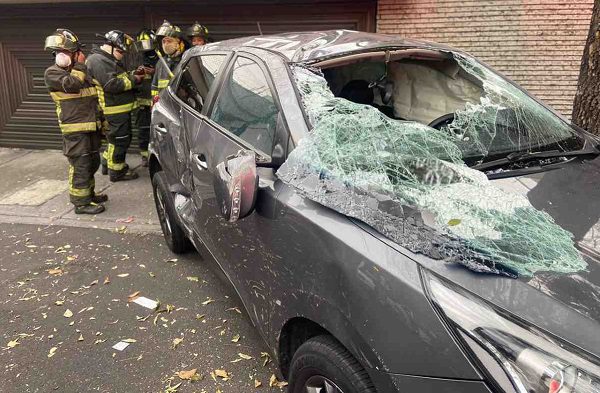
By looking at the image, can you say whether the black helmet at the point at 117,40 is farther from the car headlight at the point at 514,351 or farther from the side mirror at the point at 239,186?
the car headlight at the point at 514,351

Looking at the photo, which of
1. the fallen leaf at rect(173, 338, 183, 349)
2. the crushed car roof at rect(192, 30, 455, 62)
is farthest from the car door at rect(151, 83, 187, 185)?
the fallen leaf at rect(173, 338, 183, 349)

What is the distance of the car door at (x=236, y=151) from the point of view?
2184 mm

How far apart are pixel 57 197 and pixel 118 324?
3.19 meters

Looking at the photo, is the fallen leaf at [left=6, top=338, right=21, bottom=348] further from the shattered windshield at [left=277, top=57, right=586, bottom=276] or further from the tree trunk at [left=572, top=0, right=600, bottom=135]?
the tree trunk at [left=572, top=0, right=600, bottom=135]

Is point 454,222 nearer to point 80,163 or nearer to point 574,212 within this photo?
point 574,212

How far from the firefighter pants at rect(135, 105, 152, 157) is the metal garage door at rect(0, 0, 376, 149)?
Answer: 4.07 feet

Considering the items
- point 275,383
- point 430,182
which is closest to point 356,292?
point 430,182

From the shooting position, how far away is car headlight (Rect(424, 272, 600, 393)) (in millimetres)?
1244

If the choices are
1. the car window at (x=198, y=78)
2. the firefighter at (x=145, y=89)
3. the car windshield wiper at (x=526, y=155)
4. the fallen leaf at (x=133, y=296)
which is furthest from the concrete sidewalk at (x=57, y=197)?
the car windshield wiper at (x=526, y=155)

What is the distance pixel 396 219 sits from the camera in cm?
171

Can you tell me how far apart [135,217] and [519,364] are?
14.8ft

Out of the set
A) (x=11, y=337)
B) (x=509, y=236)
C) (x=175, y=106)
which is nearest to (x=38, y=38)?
(x=175, y=106)

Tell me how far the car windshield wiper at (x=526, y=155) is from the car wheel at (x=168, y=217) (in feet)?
7.52

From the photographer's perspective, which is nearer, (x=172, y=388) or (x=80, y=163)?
(x=172, y=388)
